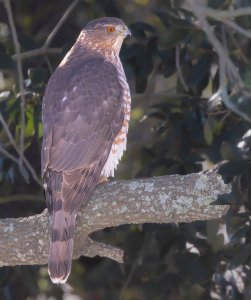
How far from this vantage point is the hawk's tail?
4.68 meters

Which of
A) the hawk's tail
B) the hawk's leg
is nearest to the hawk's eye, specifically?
the hawk's leg

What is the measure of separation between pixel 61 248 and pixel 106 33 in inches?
66.6

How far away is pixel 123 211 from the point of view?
15.4ft

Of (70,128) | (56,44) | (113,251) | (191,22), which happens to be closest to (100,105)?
(70,128)

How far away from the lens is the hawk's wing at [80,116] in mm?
5016

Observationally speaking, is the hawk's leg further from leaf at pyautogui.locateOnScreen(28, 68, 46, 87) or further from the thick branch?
leaf at pyautogui.locateOnScreen(28, 68, 46, 87)

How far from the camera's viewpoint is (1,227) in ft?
16.0

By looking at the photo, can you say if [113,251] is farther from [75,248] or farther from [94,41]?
[94,41]

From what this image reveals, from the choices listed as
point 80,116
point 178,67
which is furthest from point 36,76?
point 178,67

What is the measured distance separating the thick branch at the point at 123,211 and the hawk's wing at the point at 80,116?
245 mm

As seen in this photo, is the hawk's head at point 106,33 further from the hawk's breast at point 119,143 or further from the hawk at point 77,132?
the hawk's breast at point 119,143

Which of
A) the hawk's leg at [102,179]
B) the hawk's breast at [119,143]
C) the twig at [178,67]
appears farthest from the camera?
the twig at [178,67]

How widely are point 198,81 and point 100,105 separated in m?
0.68

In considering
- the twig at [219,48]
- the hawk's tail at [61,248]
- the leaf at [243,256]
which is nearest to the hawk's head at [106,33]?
the hawk's tail at [61,248]
